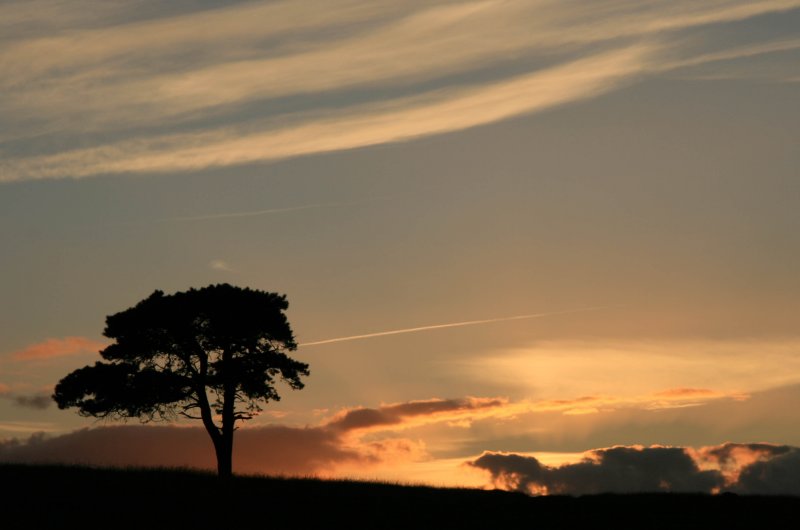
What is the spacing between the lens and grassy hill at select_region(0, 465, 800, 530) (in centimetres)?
4359

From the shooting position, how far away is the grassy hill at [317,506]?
4359 cm

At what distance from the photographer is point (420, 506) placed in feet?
158

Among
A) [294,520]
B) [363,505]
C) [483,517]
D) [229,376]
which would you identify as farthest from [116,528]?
[229,376]

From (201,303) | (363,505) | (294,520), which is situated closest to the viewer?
(294,520)

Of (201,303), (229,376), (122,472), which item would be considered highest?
(201,303)

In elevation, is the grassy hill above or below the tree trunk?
below

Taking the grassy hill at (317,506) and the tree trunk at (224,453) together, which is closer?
the grassy hill at (317,506)

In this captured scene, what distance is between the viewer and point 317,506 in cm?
4703

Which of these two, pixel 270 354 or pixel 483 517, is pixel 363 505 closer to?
pixel 483 517

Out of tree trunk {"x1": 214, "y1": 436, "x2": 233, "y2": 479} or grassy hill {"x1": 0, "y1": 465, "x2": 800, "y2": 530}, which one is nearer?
grassy hill {"x1": 0, "y1": 465, "x2": 800, "y2": 530}

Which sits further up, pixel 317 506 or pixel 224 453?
pixel 224 453

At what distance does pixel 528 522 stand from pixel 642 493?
29.8 feet

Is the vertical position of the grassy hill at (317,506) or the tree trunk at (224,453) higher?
the tree trunk at (224,453)

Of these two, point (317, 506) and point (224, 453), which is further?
point (224, 453)
